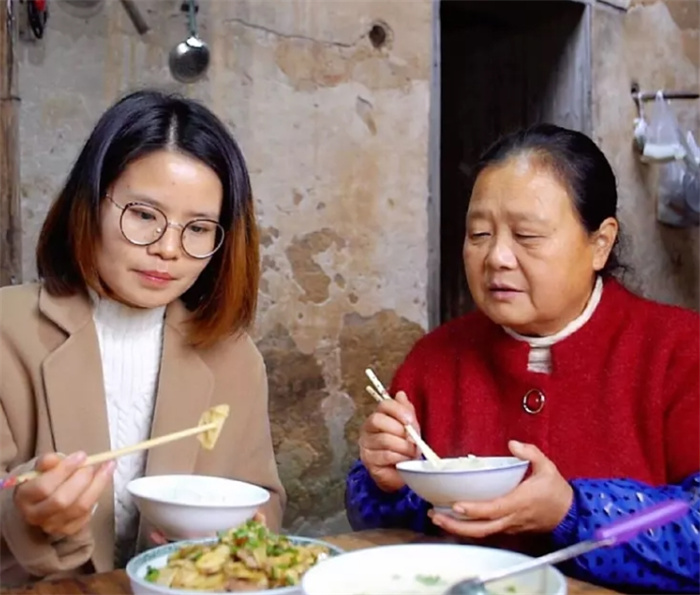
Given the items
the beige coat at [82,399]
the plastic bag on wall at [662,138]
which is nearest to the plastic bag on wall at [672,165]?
the plastic bag on wall at [662,138]

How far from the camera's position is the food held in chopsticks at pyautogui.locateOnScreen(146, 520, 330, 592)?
103 centimetres

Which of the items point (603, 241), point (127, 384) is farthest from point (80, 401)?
point (603, 241)

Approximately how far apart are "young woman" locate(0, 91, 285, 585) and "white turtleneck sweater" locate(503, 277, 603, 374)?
1.69 ft

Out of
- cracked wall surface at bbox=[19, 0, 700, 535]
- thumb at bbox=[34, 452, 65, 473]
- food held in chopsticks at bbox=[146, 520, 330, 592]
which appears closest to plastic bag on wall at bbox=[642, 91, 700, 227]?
cracked wall surface at bbox=[19, 0, 700, 535]

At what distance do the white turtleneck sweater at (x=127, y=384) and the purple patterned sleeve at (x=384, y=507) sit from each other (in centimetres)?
38

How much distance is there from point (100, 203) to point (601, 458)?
91cm

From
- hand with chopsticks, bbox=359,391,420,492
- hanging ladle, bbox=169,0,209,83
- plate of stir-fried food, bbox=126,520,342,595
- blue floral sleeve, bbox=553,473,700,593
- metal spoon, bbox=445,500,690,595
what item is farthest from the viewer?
hanging ladle, bbox=169,0,209,83

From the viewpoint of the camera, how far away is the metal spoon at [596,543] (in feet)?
2.99

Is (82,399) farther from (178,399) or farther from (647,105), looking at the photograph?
(647,105)

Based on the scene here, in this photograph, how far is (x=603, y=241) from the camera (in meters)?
1.60

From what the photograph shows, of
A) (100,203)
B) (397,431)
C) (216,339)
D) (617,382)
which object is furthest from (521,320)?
(100,203)

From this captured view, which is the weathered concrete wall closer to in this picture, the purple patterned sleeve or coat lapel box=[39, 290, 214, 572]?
the purple patterned sleeve

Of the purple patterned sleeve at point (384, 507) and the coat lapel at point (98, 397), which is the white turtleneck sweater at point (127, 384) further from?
the purple patterned sleeve at point (384, 507)

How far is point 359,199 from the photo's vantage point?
3.43m
